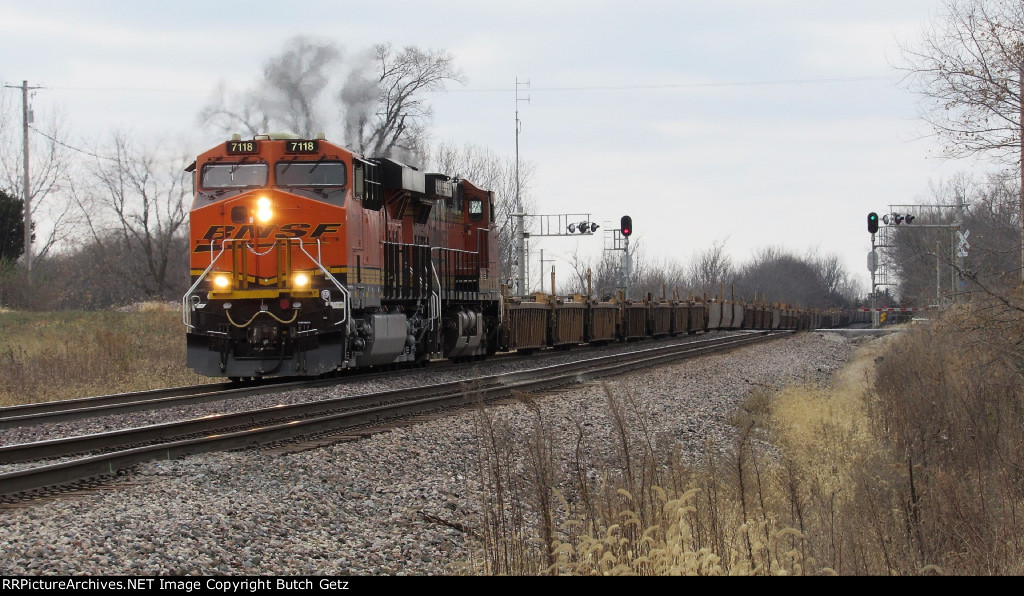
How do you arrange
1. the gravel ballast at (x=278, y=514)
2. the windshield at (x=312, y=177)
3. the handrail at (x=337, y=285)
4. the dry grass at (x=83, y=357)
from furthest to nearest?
1. the dry grass at (x=83, y=357)
2. the windshield at (x=312, y=177)
3. the handrail at (x=337, y=285)
4. the gravel ballast at (x=278, y=514)

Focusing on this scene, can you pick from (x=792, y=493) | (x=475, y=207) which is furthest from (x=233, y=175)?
(x=792, y=493)

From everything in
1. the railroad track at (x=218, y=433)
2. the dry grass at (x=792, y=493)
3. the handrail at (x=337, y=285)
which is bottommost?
the dry grass at (x=792, y=493)

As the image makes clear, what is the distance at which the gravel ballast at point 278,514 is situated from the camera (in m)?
4.74

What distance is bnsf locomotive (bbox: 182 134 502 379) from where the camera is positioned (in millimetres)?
13672

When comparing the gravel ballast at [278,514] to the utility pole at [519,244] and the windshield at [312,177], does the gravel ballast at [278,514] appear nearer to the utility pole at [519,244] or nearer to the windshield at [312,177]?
the windshield at [312,177]

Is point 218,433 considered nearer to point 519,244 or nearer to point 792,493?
point 792,493

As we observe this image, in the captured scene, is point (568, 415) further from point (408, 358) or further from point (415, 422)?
point (408, 358)

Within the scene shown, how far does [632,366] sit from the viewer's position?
18.4m

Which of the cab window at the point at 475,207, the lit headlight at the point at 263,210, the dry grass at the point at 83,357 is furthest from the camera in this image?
the cab window at the point at 475,207

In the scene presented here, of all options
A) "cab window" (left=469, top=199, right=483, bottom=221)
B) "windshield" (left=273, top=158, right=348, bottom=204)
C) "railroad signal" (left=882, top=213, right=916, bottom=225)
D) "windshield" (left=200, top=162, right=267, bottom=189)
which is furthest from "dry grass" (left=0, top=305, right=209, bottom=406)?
"railroad signal" (left=882, top=213, right=916, bottom=225)

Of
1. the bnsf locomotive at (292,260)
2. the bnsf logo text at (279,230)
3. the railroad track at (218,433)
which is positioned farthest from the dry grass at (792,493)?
the bnsf logo text at (279,230)

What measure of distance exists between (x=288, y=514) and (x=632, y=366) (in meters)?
13.1

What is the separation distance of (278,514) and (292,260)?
27.9ft

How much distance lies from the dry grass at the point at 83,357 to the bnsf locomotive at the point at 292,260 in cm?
220
